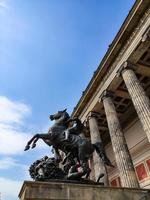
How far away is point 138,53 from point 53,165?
11.6 metres

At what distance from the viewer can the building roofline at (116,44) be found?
14.2 m

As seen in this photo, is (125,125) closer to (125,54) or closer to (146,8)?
(125,54)

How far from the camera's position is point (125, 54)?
15602mm

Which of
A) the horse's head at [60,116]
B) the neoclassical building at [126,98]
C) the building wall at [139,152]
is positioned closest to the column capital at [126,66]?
the neoclassical building at [126,98]

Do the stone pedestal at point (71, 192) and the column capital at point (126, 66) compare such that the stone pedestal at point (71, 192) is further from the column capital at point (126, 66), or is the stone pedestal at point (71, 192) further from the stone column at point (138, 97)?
the column capital at point (126, 66)

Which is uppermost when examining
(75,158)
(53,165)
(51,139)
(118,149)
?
(118,149)

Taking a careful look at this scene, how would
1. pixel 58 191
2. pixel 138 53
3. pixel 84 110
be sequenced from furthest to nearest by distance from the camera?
pixel 84 110
pixel 138 53
pixel 58 191

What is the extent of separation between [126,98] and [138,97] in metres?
7.07

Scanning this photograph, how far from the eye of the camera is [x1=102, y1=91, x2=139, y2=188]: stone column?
12.0 meters

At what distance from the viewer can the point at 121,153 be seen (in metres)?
13.4

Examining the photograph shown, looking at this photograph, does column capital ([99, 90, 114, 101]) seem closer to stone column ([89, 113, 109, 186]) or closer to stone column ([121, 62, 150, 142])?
stone column ([121, 62, 150, 142])

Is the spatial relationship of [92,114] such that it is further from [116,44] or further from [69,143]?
[69,143]

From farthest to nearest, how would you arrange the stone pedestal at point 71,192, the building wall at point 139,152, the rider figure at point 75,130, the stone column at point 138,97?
1. the building wall at point 139,152
2. the stone column at point 138,97
3. the rider figure at point 75,130
4. the stone pedestal at point 71,192

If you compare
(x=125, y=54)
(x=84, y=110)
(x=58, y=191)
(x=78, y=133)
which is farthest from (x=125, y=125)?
(x=58, y=191)
